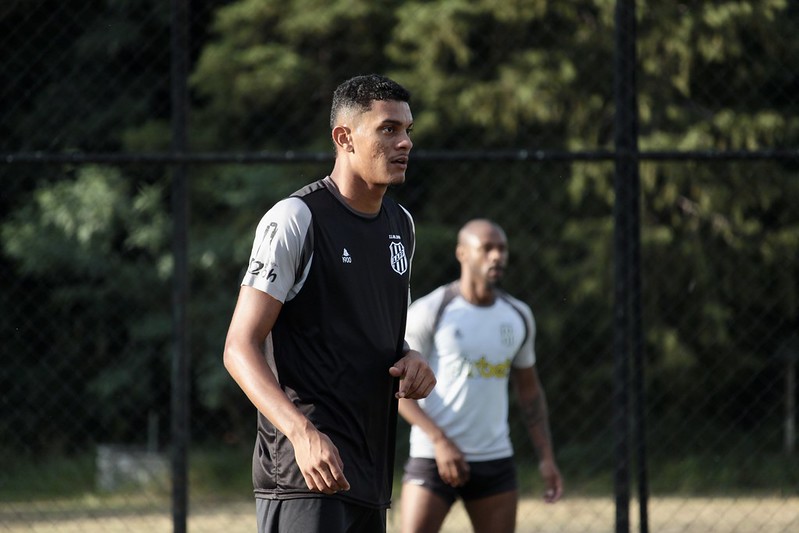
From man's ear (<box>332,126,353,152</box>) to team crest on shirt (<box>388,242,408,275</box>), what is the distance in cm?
32

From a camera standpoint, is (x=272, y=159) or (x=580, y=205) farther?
(x=580, y=205)

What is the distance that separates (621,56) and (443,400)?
74.8 inches

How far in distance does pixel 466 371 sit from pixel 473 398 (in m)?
0.13

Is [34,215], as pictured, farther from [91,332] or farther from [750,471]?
[750,471]

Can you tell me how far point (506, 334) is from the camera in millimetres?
5609

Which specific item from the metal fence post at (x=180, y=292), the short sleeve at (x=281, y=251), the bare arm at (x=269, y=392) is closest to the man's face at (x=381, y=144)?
the short sleeve at (x=281, y=251)

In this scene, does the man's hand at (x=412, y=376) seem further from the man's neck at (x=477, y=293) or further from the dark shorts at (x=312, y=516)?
the man's neck at (x=477, y=293)

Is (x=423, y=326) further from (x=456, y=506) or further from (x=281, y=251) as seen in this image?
(x=456, y=506)

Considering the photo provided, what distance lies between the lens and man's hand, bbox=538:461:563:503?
5.65m

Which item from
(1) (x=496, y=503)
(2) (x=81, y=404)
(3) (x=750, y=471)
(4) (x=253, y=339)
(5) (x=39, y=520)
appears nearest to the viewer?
(4) (x=253, y=339)

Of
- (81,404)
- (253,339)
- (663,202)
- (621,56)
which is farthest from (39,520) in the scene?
(663,202)

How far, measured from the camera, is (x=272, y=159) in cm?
573

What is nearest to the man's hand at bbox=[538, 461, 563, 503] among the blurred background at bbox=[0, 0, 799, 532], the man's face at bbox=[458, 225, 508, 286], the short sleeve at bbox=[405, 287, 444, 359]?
the short sleeve at bbox=[405, 287, 444, 359]

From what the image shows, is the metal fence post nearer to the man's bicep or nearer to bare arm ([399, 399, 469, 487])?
bare arm ([399, 399, 469, 487])
